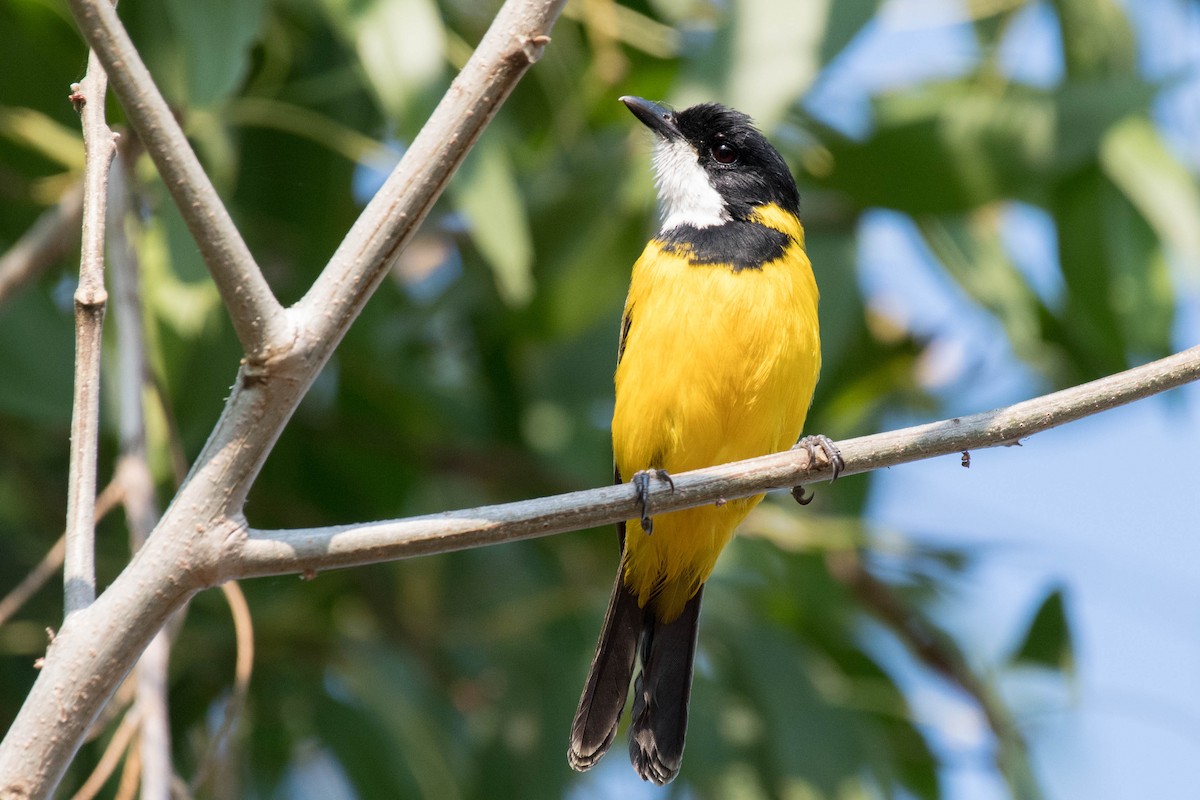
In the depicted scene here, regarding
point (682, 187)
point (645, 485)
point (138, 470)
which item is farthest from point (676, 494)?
point (682, 187)

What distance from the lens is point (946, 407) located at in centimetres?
535

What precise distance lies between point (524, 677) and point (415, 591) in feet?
1.52

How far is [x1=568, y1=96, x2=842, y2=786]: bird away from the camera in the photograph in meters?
3.48

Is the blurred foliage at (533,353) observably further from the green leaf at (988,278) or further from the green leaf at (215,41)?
the green leaf at (215,41)

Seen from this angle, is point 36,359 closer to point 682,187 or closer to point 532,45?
point 682,187

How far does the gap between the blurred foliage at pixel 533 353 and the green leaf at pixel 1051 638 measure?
10mm

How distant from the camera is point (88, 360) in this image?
6.16ft

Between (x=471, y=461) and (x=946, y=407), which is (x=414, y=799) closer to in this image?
(x=471, y=461)

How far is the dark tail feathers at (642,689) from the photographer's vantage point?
10.8ft

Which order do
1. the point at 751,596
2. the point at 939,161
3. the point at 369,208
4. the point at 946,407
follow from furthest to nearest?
1. the point at 946,407
2. the point at 751,596
3. the point at 939,161
4. the point at 369,208

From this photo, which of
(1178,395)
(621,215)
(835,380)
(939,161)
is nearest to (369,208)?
(621,215)

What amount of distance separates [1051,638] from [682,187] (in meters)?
1.96

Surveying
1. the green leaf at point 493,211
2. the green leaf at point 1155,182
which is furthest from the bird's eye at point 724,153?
the green leaf at point 1155,182

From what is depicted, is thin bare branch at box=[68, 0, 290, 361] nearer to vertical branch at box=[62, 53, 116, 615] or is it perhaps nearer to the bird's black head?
vertical branch at box=[62, 53, 116, 615]
